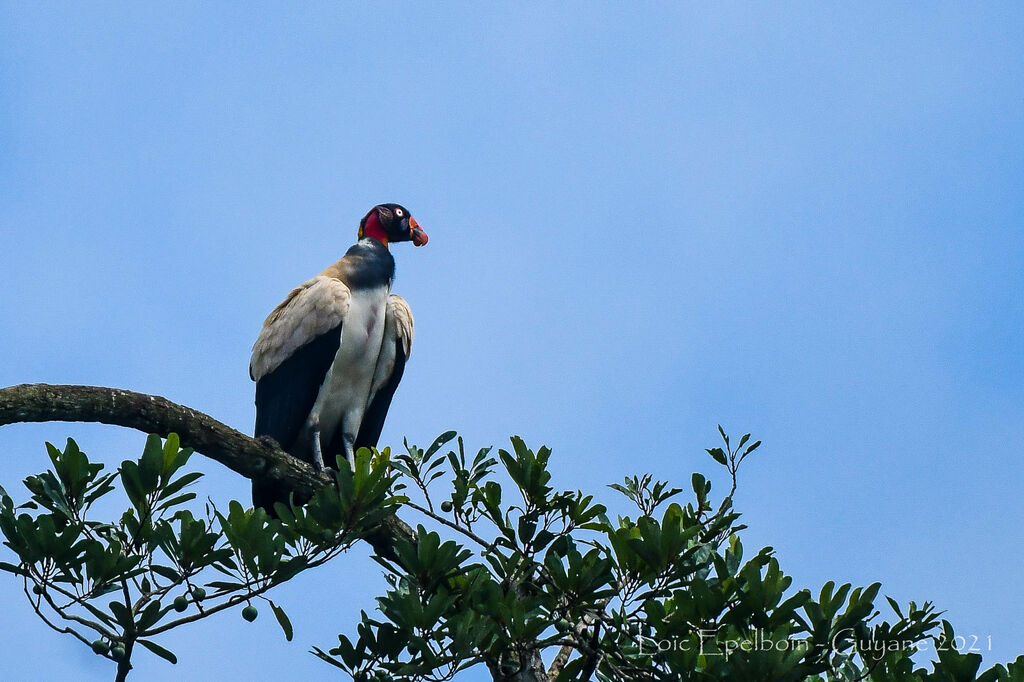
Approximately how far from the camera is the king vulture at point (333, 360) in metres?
6.32

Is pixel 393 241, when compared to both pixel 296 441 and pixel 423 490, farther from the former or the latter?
pixel 423 490

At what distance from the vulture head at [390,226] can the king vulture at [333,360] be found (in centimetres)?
69

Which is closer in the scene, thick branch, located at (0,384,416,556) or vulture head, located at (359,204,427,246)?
thick branch, located at (0,384,416,556)

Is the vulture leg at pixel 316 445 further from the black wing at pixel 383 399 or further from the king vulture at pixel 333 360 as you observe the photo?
the black wing at pixel 383 399

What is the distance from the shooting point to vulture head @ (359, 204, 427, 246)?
25.6ft

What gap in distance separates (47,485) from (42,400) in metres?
0.36

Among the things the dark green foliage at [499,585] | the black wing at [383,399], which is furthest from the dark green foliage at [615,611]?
the black wing at [383,399]

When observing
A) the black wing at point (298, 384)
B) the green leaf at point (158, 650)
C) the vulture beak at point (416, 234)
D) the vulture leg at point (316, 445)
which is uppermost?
the vulture beak at point (416, 234)

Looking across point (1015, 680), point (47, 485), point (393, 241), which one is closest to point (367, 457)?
point (47, 485)

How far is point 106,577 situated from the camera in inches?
142

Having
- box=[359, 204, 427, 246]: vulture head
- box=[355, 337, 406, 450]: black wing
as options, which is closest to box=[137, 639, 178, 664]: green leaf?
box=[355, 337, 406, 450]: black wing

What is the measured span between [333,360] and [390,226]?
1.72 meters

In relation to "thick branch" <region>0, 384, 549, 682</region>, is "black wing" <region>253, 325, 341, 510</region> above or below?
above

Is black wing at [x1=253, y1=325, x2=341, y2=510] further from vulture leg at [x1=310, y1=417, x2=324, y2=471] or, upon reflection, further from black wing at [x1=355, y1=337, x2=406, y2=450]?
black wing at [x1=355, y1=337, x2=406, y2=450]
